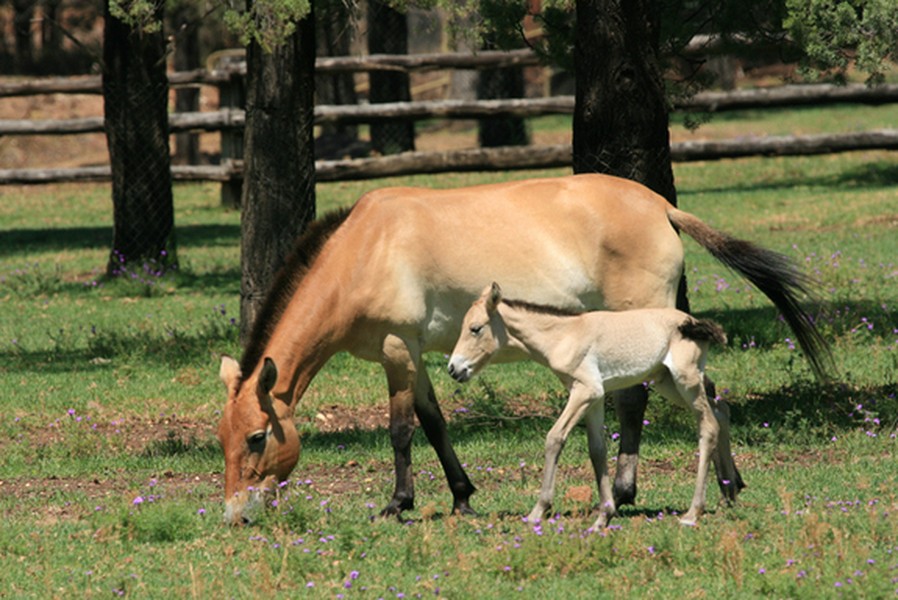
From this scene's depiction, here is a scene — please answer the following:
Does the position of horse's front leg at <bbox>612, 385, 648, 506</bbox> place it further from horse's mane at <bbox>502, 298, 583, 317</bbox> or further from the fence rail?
the fence rail

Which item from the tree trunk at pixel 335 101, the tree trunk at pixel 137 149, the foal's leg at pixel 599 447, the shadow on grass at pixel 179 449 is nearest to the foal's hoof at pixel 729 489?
the foal's leg at pixel 599 447

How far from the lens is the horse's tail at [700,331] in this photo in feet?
24.4

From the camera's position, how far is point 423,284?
8.05 meters

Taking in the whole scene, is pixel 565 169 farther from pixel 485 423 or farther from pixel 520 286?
pixel 520 286

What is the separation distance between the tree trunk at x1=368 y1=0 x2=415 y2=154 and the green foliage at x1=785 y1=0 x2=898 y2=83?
43.6ft

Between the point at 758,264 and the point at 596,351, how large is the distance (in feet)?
5.76

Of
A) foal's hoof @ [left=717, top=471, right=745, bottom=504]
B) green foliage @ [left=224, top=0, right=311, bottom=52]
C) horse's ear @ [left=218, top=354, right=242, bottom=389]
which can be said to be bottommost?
foal's hoof @ [left=717, top=471, right=745, bottom=504]

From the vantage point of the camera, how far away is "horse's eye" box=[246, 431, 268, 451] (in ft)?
25.2

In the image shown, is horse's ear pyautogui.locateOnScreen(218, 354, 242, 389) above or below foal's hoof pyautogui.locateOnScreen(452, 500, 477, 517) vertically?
above

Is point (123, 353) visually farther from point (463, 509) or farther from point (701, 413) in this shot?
point (701, 413)

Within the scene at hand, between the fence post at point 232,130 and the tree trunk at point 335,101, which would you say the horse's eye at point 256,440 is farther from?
the fence post at point 232,130

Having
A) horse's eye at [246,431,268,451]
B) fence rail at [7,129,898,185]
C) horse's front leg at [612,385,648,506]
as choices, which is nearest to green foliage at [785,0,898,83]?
horse's front leg at [612,385,648,506]

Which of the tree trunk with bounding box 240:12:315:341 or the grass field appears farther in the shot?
the tree trunk with bounding box 240:12:315:341

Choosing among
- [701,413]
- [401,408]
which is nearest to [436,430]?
[401,408]
